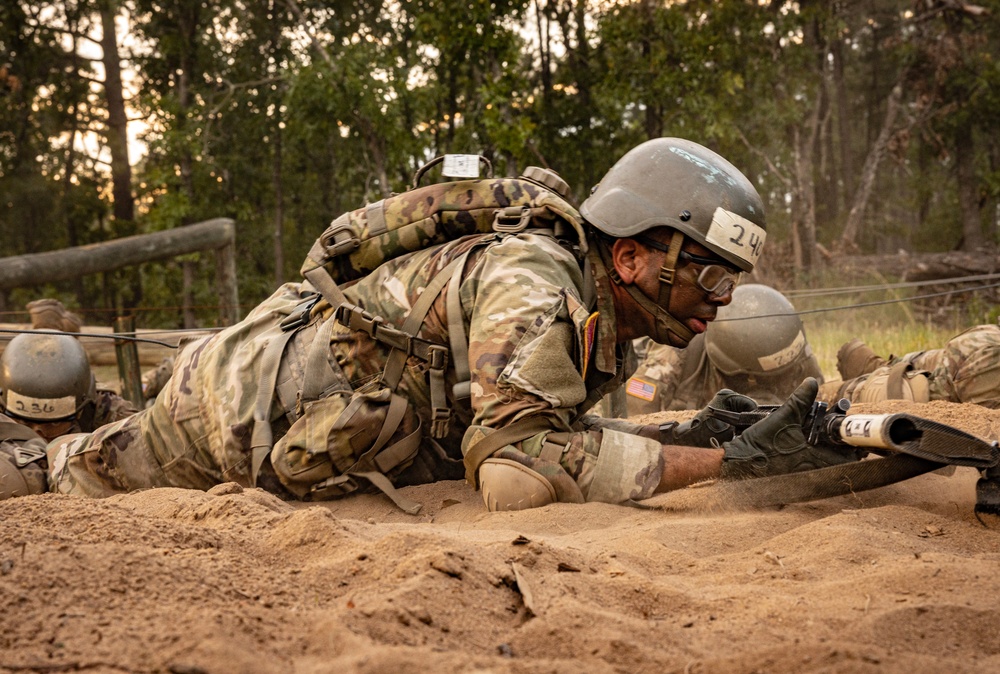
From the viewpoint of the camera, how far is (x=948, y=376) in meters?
5.85

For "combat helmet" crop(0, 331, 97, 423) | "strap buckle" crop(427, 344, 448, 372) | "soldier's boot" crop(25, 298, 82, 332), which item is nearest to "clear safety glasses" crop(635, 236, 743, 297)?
"strap buckle" crop(427, 344, 448, 372)

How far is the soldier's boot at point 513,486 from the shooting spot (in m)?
3.12

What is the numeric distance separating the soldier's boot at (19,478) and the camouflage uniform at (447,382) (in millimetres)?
158

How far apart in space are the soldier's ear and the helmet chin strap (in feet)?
0.08

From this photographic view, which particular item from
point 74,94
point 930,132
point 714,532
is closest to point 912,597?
point 714,532

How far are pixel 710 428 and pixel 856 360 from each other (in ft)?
14.0

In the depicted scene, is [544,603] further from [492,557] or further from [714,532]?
[714,532]

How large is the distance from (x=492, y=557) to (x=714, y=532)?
860 millimetres

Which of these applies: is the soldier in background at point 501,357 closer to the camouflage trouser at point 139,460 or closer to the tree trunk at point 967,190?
the camouflage trouser at point 139,460

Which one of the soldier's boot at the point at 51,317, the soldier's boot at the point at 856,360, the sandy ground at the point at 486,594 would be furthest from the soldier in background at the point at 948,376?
the soldier's boot at the point at 51,317

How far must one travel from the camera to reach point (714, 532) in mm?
2797

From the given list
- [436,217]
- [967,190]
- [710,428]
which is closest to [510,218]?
[436,217]

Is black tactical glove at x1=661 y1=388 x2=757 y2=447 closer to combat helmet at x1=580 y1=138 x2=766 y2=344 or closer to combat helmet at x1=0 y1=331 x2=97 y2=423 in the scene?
combat helmet at x1=580 y1=138 x2=766 y2=344

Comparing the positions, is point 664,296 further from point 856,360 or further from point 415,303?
point 856,360
